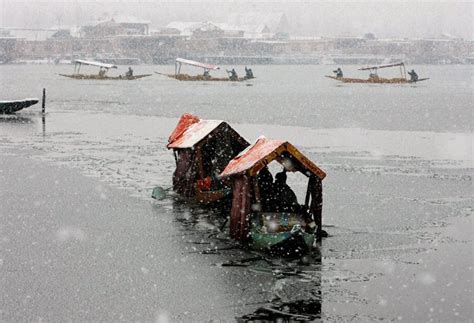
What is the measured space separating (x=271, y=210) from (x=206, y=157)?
6742mm

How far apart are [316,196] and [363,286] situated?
389cm

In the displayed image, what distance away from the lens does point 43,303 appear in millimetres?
16484

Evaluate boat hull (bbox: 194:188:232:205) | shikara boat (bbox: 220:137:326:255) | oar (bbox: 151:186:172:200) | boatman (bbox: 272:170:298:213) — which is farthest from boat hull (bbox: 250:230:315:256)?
oar (bbox: 151:186:172:200)

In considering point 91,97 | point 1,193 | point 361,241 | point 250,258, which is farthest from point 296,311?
point 91,97

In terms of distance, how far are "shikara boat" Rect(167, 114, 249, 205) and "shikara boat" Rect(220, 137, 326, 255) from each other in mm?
4131

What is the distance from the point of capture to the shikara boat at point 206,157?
2623cm

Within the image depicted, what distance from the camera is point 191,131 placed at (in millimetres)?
28438

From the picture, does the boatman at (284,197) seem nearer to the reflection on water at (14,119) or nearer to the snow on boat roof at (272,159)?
the snow on boat roof at (272,159)

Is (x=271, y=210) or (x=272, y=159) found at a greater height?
(x=272, y=159)

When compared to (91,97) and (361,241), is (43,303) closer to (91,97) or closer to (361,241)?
(361,241)

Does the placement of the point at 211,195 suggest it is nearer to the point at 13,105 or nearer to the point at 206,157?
the point at 206,157

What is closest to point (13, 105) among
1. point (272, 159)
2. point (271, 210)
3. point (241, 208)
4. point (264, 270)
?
point (271, 210)

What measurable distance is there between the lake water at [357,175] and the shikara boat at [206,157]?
1.14 metres

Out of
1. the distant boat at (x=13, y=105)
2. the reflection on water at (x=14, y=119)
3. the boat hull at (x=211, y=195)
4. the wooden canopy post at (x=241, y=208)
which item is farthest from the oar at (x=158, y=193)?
the distant boat at (x=13, y=105)
